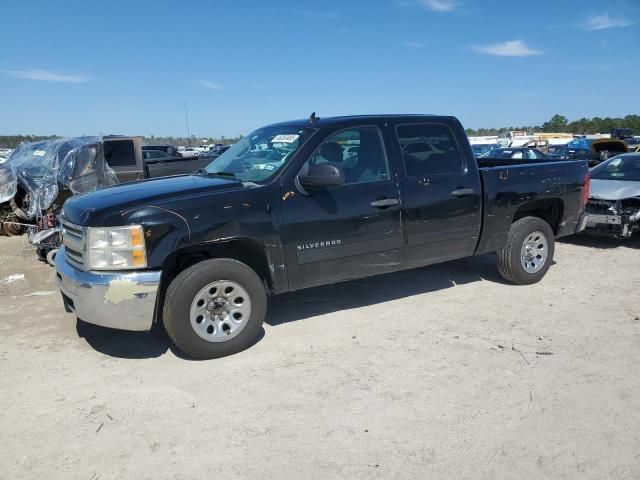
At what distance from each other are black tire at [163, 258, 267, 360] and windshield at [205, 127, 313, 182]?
0.85 m

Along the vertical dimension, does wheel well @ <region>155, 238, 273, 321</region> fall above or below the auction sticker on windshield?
below

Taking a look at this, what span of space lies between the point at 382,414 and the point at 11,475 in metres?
2.14

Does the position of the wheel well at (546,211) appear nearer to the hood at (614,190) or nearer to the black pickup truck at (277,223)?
the black pickup truck at (277,223)

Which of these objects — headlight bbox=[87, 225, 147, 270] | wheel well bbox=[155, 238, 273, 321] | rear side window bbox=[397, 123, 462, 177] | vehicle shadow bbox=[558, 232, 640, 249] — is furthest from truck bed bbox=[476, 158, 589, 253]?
headlight bbox=[87, 225, 147, 270]

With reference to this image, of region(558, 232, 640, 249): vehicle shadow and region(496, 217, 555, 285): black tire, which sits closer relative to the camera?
region(496, 217, 555, 285): black tire

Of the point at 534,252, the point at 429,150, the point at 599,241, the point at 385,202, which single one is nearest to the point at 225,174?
the point at 385,202

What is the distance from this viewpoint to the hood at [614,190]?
27.0 feet

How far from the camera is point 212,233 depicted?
4.15 metres

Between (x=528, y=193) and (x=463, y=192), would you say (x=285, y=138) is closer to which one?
(x=463, y=192)

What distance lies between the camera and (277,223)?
443 cm

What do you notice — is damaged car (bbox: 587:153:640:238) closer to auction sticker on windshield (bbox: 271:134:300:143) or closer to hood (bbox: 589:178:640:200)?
hood (bbox: 589:178:640:200)

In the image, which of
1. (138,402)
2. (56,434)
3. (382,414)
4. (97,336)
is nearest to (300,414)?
(382,414)

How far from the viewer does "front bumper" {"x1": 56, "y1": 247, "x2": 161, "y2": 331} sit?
3936mm

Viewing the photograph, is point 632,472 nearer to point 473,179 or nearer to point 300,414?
point 300,414
